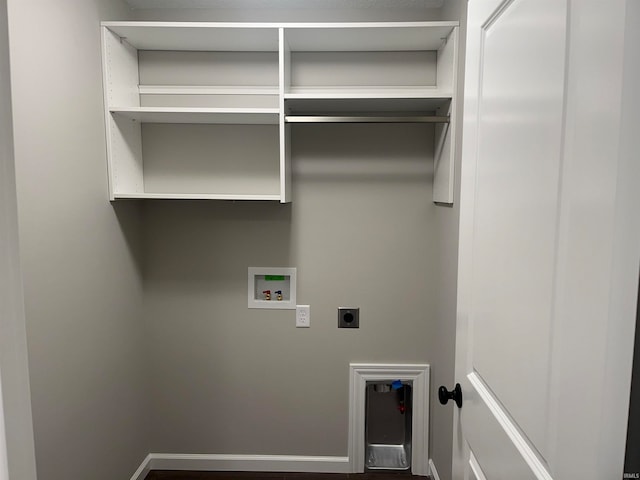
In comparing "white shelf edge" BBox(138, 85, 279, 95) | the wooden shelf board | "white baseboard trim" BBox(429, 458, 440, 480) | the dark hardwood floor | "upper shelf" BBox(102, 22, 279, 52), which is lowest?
the dark hardwood floor

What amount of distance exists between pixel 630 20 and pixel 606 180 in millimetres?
195

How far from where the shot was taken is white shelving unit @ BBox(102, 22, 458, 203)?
1814mm

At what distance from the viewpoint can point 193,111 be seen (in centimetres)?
180

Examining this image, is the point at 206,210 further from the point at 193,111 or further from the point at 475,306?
the point at 475,306

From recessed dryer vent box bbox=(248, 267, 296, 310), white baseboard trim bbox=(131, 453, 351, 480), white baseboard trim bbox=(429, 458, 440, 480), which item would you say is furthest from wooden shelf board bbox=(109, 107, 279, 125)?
white baseboard trim bbox=(429, 458, 440, 480)

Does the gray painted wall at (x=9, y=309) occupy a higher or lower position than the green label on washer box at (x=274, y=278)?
higher

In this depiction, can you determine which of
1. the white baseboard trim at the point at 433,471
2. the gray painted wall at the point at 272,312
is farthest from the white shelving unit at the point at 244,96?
the white baseboard trim at the point at 433,471

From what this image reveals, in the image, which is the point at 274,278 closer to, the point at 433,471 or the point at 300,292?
the point at 300,292

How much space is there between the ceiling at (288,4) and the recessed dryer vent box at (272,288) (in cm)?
138

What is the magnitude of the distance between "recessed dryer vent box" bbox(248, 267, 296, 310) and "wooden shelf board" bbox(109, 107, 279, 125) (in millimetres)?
810

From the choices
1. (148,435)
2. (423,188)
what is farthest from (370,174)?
(148,435)

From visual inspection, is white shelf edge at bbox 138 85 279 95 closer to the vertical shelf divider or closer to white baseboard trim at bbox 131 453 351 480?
the vertical shelf divider

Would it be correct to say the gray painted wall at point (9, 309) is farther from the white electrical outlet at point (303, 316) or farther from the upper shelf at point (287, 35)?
the white electrical outlet at point (303, 316)

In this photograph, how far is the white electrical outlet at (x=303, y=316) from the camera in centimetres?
221
